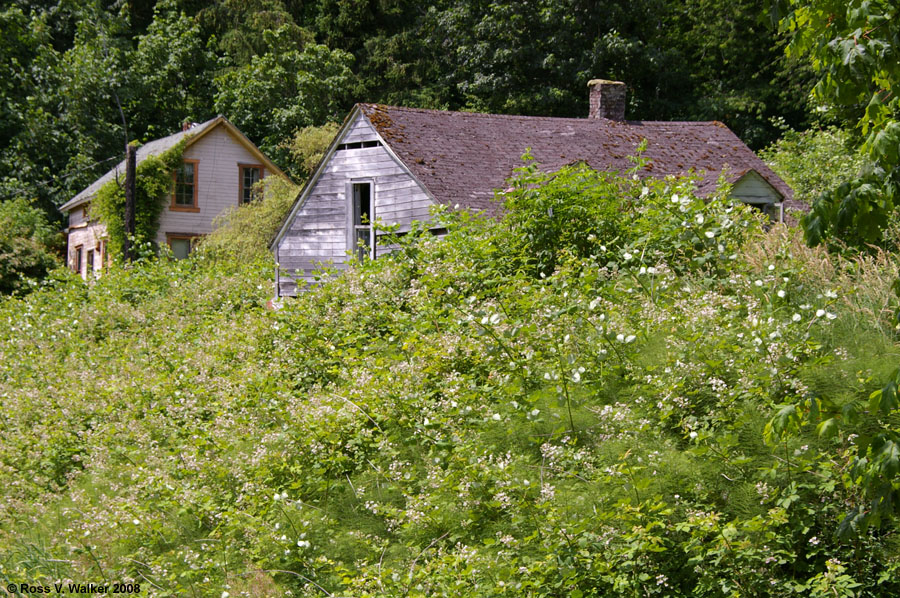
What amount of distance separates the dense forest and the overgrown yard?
31 millimetres

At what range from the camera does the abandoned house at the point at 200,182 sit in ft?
123

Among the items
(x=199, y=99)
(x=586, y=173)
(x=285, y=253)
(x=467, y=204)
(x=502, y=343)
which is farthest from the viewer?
(x=199, y=99)

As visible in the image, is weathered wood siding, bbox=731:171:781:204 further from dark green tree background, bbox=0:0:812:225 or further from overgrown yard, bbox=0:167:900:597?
dark green tree background, bbox=0:0:812:225

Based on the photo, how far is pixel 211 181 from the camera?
38.4m

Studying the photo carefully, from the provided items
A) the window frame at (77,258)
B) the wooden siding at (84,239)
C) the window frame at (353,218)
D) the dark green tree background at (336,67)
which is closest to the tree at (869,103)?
the window frame at (353,218)

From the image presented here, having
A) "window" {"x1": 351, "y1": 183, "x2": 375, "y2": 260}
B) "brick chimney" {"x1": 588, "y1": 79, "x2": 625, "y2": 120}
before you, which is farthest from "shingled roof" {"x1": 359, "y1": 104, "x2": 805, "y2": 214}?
"window" {"x1": 351, "y1": 183, "x2": 375, "y2": 260}

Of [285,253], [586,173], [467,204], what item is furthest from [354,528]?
[285,253]

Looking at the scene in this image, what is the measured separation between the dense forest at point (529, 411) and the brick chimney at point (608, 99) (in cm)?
1354

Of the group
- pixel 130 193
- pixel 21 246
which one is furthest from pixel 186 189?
pixel 130 193

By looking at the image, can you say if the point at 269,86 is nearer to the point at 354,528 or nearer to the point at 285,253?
the point at 285,253

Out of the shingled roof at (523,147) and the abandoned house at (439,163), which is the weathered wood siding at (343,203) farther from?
the shingled roof at (523,147)

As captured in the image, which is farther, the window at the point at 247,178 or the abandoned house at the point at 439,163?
the window at the point at 247,178

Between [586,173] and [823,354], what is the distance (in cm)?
474

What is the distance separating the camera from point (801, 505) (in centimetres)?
518
